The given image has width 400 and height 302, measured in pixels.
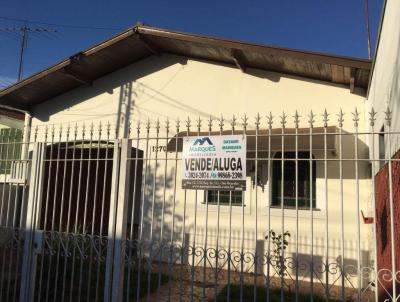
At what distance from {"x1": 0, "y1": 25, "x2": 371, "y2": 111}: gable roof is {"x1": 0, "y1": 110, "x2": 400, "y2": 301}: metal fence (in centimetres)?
96

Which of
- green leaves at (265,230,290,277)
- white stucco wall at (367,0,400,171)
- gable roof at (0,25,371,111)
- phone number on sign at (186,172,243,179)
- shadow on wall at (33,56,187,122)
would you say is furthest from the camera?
shadow on wall at (33,56,187,122)

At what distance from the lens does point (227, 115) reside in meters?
8.95

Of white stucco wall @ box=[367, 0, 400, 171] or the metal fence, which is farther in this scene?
the metal fence

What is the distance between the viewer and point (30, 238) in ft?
16.8

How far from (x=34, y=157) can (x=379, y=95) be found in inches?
191

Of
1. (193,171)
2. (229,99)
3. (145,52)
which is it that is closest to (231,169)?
(193,171)

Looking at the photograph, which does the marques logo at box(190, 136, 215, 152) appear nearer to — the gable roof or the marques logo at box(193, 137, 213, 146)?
→ the marques logo at box(193, 137, 213, 146)

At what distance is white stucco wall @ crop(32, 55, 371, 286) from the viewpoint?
7637 millimetres

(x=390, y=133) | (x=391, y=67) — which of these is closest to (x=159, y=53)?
(x=391, y=67)

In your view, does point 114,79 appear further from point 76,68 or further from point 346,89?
point 346,89

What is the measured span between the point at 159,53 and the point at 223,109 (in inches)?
92.9

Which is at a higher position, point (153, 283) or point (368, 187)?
point (368, 187)

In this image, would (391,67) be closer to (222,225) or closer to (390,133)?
(390,133)

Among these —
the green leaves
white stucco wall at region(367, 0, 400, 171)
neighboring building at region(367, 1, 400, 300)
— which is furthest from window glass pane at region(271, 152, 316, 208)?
white stucco wall at region(367, 0, 400, 171)
